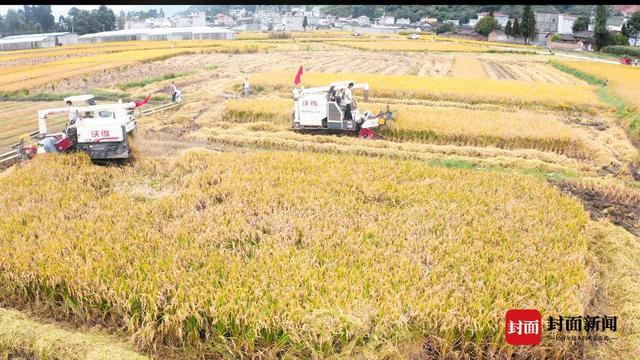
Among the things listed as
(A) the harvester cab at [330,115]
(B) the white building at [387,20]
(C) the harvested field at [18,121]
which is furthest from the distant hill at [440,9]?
(C) the harvested field at [18,121]

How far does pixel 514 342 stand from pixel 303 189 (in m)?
4.72

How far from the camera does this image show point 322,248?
20.4 ft

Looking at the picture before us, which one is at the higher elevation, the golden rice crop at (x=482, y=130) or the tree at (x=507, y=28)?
the tree at (x=507, y=28)

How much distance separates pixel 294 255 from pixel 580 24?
8503mm

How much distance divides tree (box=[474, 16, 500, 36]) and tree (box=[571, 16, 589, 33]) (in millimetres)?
2473

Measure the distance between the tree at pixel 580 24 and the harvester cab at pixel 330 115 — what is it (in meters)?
5.48

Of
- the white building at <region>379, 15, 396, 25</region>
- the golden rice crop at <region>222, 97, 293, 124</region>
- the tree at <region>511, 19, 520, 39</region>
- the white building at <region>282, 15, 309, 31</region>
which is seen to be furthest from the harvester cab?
the tree at <region>511, 19, 520, 39</region>

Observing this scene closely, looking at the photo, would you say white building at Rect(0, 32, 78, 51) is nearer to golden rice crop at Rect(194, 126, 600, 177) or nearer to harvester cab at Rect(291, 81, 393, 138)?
golden rice crop at Rect(194, 126, 600, 177)

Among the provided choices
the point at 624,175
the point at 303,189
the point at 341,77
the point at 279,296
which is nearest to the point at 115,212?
the point at 303,189

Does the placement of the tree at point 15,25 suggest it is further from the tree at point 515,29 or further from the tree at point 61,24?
the tree at point 515,29

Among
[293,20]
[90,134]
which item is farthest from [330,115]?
[90,134]

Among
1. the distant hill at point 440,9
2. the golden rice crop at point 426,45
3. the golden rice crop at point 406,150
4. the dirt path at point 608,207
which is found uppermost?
the golden rice crop at point 426,45

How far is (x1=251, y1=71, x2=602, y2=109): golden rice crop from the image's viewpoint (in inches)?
715

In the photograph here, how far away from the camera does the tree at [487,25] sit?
7.71 meters
